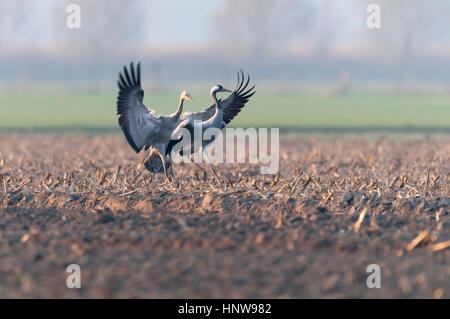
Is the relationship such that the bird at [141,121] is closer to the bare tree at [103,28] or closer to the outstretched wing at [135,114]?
the outstretched wing at [135,114]

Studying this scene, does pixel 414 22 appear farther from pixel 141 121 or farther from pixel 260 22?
pixel 141 121

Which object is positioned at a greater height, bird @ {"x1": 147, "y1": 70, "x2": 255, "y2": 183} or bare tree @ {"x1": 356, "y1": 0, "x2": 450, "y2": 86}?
bare tree @ {"x1": 356, "y1": 0, "x2": 450, "y2": 86}

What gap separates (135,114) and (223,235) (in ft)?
12.1

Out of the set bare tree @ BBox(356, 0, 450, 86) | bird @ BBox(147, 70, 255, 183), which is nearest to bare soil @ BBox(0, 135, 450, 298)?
bird @ BBox(147, 70, 255, 183)

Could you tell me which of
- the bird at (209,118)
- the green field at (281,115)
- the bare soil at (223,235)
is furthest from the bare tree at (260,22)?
the bare soil at (223,235)

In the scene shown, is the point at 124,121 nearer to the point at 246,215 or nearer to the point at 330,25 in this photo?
the point at 246,215

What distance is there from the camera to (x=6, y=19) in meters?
111

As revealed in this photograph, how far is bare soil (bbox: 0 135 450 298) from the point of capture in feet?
21.8

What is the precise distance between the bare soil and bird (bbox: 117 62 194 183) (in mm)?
568

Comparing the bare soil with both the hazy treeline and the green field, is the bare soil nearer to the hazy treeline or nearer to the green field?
the green field

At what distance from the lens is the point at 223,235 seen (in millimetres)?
8070

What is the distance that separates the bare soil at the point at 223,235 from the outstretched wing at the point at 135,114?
0.66m

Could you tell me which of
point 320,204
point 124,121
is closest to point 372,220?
point 320,204
